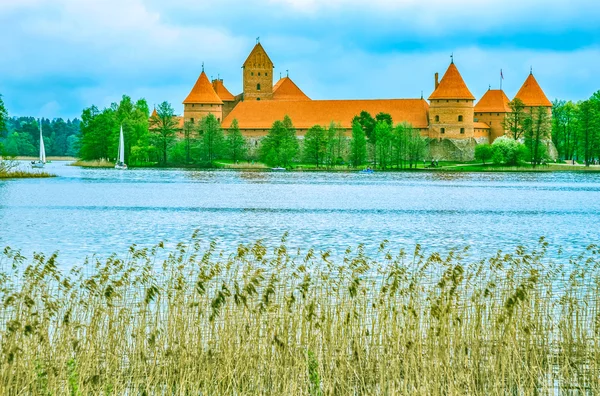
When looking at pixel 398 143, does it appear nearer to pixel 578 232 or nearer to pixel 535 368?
pixel 578 232

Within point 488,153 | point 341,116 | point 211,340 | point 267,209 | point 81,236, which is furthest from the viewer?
point 341,116

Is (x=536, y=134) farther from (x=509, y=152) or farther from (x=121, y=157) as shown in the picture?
(x=121, y=157)

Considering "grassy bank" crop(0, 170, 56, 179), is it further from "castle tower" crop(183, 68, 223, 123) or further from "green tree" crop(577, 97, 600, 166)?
"green tree" crop(577, 97, 600, 166)

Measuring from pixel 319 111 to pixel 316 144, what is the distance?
15.5 m

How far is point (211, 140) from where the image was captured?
72625 mm

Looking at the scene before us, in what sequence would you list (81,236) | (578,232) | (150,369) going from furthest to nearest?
(578,232) → (81,236) → (150,369)

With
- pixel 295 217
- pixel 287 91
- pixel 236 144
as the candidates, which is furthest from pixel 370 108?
pixel 295 217

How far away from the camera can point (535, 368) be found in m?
6.76

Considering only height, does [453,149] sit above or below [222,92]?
below

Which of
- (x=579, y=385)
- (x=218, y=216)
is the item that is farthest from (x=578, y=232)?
(x=579, y=385)

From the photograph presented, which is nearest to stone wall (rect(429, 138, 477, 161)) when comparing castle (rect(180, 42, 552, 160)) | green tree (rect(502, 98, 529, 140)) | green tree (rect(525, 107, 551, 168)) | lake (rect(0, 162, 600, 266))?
castle (rect(180, 42, 552, 160))

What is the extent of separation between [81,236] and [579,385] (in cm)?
1323

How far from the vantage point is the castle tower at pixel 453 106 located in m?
78.6

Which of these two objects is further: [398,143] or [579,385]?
[398,143]
